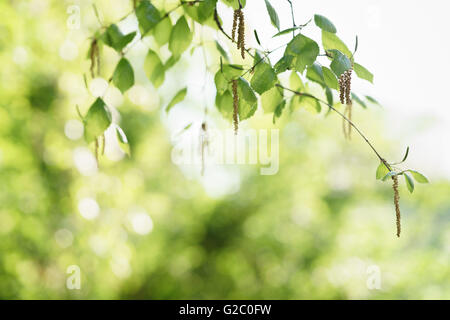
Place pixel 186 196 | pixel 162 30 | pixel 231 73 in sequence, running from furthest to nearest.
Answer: pixel 186 196 → pixel 162 30 → pixel 231 73

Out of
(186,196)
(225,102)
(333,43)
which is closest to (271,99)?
(225,102)

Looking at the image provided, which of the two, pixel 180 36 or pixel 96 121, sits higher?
pixel 180 36

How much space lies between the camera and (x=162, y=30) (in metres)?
0.68

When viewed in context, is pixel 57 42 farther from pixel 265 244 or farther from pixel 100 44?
pixel 265 244

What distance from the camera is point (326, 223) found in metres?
2.63

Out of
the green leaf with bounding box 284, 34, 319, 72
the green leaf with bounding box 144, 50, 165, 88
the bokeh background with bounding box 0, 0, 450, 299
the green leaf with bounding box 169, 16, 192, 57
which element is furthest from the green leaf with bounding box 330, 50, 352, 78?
the bokeh background with bounding box 0, 0, 450, 299

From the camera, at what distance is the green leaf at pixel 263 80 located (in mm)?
489

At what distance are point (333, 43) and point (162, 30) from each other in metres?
0.31

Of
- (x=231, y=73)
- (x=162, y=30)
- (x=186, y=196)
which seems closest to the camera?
(x=231, y=73)

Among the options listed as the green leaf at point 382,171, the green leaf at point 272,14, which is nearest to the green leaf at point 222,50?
the green leaf at point 272,14

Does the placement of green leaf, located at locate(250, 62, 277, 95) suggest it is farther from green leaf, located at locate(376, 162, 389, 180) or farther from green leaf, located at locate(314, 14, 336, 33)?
green leaf, located at locate(376, 162, 389, 180)

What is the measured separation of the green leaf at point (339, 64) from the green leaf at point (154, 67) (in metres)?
0.36

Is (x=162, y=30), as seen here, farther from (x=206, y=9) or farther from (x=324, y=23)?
(x=324, y=23)
